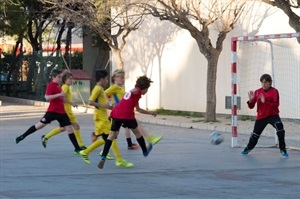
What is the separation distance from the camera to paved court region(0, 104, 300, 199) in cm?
1104

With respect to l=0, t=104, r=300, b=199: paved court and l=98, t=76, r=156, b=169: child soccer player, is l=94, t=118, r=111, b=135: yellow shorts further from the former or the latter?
l=98, t=76, r=156, b=169: child soccer player

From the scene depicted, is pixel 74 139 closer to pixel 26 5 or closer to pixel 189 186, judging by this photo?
pixel 189 186

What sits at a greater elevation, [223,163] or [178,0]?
[178,0]

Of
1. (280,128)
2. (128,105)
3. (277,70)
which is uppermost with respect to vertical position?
(277,70)

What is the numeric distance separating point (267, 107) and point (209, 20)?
29.3 ft

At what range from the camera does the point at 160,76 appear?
30750mm

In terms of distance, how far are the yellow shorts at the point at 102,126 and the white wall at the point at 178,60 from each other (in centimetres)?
1103

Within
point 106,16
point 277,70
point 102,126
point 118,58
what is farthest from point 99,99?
point 118,58

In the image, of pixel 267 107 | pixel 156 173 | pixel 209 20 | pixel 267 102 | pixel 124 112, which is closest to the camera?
pixel 156 173

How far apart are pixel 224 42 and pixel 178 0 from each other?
7.24 ft

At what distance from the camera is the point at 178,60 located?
2953 centimetres

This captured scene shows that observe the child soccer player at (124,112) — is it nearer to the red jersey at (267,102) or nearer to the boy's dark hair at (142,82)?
the boy's dark hair at (142,82)

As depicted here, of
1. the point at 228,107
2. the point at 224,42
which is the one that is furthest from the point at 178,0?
the point at 228,107

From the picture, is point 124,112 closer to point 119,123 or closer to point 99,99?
point 119,123
